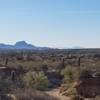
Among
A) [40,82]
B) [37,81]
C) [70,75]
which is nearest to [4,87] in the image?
[37,81]

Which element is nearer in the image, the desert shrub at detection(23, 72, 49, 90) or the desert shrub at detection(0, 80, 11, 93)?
the desert shrub at detection(0, 80, 11, 93)

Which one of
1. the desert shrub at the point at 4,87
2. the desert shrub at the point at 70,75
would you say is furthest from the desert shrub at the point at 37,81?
the desert shrub at the point at 4,87

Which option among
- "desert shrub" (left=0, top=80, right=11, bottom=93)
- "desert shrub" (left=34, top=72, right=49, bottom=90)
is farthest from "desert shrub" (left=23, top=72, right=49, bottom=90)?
"desert shrub" (left=0, top=80, right=11, bottom=93)

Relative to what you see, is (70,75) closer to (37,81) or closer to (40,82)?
(40,82)

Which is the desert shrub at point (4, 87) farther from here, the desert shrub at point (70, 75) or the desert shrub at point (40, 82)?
the desert shrub at point (70, 75)

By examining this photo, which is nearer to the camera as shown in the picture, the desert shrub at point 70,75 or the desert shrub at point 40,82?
the desert shrub at point 40,82

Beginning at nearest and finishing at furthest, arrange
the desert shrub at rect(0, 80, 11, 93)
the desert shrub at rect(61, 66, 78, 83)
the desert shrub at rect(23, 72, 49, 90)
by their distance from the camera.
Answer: the desert shrub at rect(0, 80, 11, 93), the desert shrub at rect(23, 72, 49, 90), the desert shrub at rect(61, 66, 78, 83)

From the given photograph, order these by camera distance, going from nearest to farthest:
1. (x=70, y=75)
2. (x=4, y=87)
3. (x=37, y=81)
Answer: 1. (x=4, y=87)
2. (x=37, y=81)
3. (x=70, y=75)

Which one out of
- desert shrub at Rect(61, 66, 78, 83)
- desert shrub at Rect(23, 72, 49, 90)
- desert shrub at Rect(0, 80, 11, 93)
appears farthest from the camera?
desert shrub at Rect(61, 66, 78, 83)

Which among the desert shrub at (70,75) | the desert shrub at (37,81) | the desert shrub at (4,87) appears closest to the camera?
the desert shrub at (4,87)

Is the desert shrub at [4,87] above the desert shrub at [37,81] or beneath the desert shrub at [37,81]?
above

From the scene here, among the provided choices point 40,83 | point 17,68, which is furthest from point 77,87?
point 17,68

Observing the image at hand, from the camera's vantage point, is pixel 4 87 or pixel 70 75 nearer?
pixel 4 87

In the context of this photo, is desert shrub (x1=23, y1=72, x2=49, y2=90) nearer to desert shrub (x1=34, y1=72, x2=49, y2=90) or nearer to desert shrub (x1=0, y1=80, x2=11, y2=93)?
desert shrub (x1=34, y1=72, x2=49, y2=90)
